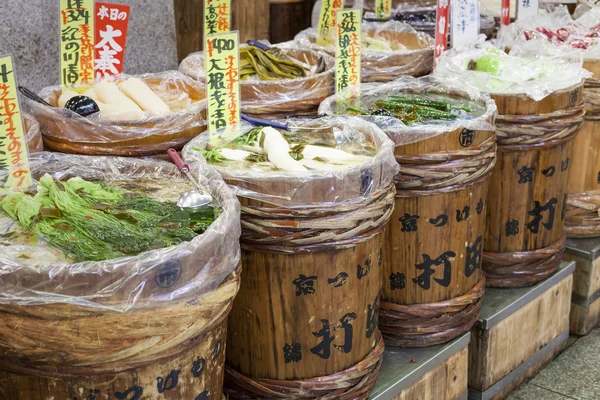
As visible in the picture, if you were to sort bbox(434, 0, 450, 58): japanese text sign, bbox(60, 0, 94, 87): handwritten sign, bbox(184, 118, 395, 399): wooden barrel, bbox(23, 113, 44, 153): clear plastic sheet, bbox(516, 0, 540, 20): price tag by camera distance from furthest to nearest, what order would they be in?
bbox(516, 0, 540, 20): price tag, bbox(434, 0, 450, 58): japanese text sign, bbox(60, 0, 94, 87): handwritten sign, bbox(23, 113, 44, 153): clear plastic sheet, bbox(184, 118, 395, 399): wooden barrel

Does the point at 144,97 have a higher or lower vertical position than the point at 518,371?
higher

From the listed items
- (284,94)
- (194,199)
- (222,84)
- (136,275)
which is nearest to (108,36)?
(284,94)

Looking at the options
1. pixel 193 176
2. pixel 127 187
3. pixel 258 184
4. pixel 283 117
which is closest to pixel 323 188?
pixel 258 184

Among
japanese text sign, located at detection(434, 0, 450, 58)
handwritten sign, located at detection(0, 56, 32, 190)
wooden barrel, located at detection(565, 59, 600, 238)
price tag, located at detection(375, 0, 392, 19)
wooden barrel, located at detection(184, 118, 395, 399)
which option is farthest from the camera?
price tag, located at detection(375, 0, 392, 19)

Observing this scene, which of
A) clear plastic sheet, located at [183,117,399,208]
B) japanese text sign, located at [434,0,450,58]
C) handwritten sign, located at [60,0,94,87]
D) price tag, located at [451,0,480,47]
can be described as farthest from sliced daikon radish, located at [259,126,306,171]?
price tag, located at [451,0,480,47]

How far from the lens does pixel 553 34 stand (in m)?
4.79

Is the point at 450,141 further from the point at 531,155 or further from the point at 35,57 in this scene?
the point at 35,57

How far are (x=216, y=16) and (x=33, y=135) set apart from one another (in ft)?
4.85

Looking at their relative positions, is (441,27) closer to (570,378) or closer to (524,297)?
(524,297)

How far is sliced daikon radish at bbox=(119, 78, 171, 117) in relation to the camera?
10.6ft

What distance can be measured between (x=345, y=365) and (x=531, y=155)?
164 cm

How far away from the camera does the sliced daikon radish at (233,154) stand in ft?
8.81

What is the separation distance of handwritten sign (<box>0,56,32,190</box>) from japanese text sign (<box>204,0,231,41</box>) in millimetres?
1721

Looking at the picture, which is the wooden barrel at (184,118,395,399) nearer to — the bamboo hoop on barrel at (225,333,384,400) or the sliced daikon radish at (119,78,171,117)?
the bamboo hoop on barrel at (225,333,384,400)
